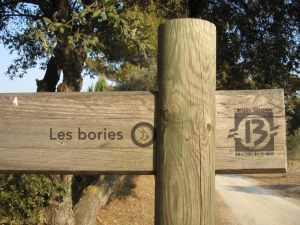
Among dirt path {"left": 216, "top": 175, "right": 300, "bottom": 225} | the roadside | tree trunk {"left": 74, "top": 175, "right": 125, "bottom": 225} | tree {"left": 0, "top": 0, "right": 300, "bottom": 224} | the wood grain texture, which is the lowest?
the roadside

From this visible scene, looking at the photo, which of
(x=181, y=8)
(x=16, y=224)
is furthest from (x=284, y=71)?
(x=16, y=224)

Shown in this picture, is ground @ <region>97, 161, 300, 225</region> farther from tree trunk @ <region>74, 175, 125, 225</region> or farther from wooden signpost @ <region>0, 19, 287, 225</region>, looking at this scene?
wooden signpost @ <region>0, 19, 287, 225</region>

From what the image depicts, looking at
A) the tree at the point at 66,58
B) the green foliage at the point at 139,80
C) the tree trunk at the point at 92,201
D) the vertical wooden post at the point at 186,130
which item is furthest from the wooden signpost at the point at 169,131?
the green foliage at the point at 139,80

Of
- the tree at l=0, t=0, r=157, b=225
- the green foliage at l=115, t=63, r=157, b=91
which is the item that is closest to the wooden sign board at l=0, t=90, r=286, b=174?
the tree at l=0, t=0, r=157, b=225

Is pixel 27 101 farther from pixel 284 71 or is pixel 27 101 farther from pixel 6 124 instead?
pixel 284 71

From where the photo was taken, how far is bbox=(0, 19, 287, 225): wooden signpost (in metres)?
2.08

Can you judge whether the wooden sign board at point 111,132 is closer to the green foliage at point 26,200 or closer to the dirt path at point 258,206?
the green foliage at point 26,200

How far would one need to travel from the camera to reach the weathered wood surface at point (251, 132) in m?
2.11

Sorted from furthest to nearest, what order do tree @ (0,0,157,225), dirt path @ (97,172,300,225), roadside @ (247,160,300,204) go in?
roadside @ (247,160,300,204) < dirt path @ (97,172,300,225) < tree @ (0,0,157,225)

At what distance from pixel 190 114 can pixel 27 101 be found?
0.75 metres

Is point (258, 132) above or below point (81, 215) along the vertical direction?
above

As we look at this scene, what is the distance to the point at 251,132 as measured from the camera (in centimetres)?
211

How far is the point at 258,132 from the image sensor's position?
211 cm

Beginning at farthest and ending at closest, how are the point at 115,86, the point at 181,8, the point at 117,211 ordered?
the point at 115,86 < the point at 117,211 < the point at 181,8
